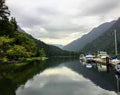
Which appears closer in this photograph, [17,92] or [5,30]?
[17,92]

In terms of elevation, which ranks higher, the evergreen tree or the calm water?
the evergreen tree

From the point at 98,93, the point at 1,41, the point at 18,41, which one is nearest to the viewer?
the point at 98,93

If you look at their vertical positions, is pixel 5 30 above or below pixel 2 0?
below

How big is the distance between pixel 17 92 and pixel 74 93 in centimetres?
699

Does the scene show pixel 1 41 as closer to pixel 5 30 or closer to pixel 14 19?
pixel 5 30

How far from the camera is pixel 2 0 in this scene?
2908 inches

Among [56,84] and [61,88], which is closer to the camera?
[61,88]

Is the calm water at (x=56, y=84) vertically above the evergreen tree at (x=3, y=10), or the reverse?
the evergreen tree at (x=3, y=10)

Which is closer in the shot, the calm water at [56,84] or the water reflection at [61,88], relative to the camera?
the water reflection at [61,88]

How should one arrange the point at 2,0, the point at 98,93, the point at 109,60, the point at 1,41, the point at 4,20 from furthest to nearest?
the point at 109,60
the point at 4,20
the point at 2,0
the point at 1,41
the point at 98,93

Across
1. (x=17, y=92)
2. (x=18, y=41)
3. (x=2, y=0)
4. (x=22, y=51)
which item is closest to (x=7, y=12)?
(x=2, y=0)

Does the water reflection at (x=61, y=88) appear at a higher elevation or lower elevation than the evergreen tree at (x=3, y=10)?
lower

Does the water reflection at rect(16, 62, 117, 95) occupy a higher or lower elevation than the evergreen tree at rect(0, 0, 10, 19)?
lower

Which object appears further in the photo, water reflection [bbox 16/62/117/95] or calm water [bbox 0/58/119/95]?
calm water [bbox 0/58/119/95]
